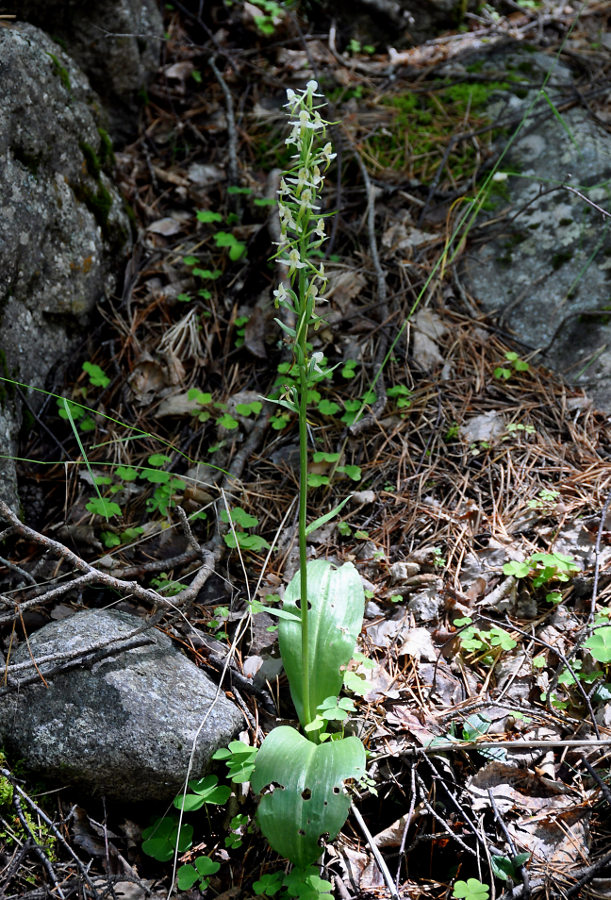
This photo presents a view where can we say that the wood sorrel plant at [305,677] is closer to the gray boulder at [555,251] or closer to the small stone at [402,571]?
the small stone at [402,571]

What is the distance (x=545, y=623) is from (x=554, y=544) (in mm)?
341

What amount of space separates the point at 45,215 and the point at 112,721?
2.19 m

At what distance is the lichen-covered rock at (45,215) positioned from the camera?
109 inches

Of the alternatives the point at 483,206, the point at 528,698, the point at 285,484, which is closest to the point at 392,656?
the point at 528,698

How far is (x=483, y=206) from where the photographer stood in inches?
145

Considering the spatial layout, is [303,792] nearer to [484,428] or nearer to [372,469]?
[372,469]

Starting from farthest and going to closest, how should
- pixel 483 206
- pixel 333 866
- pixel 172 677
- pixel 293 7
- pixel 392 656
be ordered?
pixel 293 7 < pixel 483 206 < pixel 392 656 < pixel 172 677 < pixel 333 866

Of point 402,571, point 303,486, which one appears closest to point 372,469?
point 402,571

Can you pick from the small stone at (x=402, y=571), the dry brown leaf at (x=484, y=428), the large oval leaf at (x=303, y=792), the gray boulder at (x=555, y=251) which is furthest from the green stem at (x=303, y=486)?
the gray boulder at (x=555, y=251)

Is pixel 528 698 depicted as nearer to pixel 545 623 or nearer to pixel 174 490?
pixel 545 623

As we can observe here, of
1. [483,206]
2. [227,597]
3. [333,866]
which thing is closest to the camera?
[333,866]

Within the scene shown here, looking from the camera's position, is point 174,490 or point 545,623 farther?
point 174,490

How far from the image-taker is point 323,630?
7.17 feet

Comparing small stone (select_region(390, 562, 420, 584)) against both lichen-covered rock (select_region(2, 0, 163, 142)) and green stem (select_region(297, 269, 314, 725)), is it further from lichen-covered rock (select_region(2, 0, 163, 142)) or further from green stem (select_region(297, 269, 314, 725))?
lichen-covered rock (select_region(2, 0, 163, 142))
